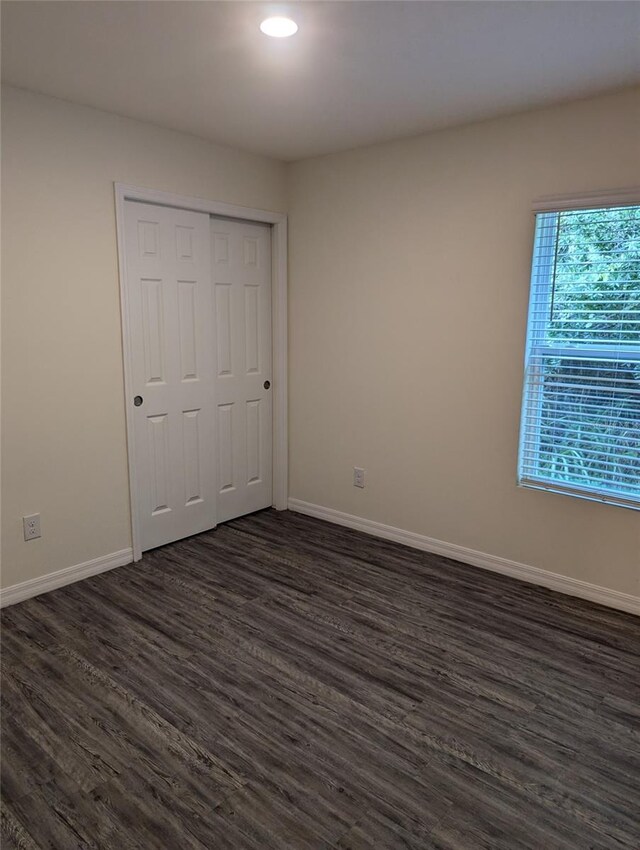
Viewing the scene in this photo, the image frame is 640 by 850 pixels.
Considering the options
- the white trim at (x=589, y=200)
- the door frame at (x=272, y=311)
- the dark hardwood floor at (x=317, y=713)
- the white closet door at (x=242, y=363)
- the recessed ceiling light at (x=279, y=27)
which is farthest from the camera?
the white closet door at (x=242, y=363)

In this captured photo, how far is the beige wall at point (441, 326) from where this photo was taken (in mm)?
2977

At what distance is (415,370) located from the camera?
3604mm

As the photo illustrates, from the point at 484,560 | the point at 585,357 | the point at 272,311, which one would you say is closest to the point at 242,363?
the point at 272,311

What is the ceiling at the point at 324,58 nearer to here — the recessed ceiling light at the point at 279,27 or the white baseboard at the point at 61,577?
the recessed ceiling light at the point at 279,27

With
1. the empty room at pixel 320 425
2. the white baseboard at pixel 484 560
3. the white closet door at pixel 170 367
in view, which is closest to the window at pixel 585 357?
the empty room at pixel 320 425

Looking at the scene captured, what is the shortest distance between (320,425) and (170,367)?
44.9 inches

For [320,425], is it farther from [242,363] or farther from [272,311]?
[272,311]

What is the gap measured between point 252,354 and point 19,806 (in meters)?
2.89

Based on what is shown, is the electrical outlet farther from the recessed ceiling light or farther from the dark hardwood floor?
the recessed ceiling light

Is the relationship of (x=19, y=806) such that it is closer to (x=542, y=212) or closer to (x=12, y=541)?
(x=12, y=541)

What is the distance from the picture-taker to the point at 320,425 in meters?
4.18

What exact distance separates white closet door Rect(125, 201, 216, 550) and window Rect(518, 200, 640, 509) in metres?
1.93

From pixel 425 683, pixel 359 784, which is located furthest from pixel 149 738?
pixel 425 683

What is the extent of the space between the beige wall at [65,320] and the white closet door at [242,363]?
57 cm
